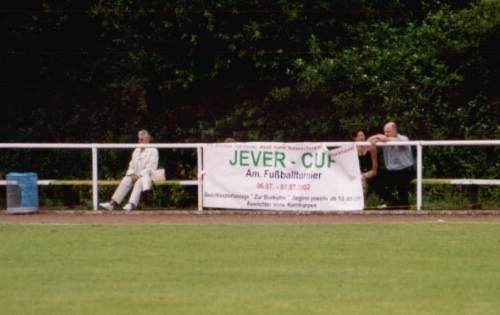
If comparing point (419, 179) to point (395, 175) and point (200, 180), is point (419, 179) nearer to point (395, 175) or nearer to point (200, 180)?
point (395, 175)

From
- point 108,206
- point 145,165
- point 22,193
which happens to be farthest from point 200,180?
point 22,193

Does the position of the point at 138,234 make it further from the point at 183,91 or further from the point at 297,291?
the point at 183,91

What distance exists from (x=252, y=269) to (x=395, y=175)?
28.9 ft

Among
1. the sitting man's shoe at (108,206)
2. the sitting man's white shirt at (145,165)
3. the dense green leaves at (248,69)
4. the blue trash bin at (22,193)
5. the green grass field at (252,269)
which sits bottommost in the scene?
the green grass field at (252,269)

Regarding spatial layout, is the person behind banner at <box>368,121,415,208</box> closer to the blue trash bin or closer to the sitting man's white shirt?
the sitting man's white shirt

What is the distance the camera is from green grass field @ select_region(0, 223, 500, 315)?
37.2 ft

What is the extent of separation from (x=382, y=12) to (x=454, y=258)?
13.8 m

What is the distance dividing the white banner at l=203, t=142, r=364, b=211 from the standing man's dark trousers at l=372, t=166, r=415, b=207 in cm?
45

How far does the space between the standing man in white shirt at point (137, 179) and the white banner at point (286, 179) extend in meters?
1.03

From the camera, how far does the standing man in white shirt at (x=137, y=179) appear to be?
2269 cm

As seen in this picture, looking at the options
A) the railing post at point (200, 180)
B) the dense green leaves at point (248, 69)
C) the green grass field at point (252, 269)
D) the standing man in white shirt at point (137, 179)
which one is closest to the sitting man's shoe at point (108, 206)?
the standing man in white shirt at point (137, 179)

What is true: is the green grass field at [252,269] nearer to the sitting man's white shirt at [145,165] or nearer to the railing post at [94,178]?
the railing post at [94,178]

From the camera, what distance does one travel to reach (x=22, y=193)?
22781mm

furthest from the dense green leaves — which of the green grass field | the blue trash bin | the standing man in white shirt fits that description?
the green grass field
